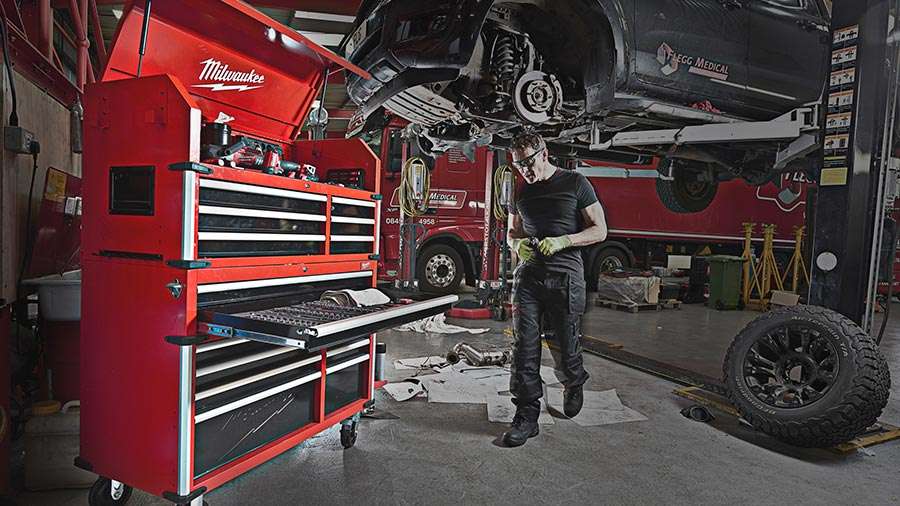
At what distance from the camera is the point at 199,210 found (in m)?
1.58

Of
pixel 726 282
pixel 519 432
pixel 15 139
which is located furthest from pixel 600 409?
pixel 726 282

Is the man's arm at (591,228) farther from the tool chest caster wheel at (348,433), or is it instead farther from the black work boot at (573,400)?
the tool chest caster wheel at (348,433)

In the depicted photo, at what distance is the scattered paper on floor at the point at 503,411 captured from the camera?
9.45ft

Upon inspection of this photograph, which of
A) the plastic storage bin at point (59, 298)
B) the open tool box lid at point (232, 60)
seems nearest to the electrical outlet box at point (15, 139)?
the open tool box lid at point (232, 60)

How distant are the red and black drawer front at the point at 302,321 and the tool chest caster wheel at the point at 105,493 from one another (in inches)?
28.5

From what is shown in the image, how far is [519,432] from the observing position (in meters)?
2.59

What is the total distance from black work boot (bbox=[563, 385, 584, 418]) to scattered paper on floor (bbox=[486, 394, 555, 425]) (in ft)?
0.38

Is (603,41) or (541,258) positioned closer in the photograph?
(541,258)

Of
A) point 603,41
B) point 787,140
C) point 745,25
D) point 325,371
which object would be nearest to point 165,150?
point 325,371

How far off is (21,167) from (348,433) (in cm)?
166

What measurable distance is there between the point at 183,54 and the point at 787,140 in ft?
11.8

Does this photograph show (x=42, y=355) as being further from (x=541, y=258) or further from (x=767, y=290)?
(x=767, y=290)

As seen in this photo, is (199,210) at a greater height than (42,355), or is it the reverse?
(199,210)

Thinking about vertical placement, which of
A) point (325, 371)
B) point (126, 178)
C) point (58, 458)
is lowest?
point (58, 458)
